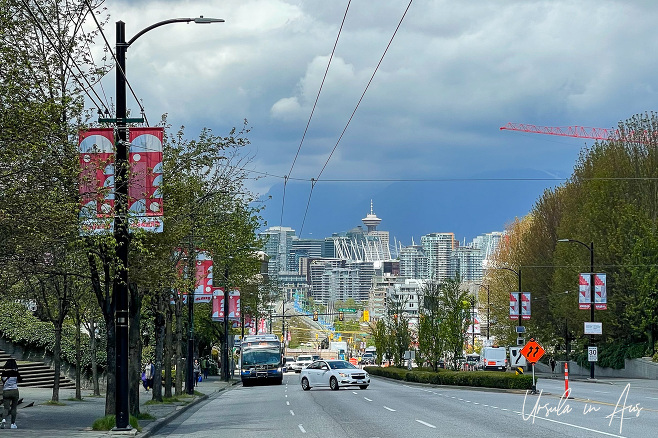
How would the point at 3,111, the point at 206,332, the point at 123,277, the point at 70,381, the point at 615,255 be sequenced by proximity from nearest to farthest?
1. the point at 3,111
2. the point at 123,277
3. the point at 70,381
4. the point at 615,255
5. the point at 206,332

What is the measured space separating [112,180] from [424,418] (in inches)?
415

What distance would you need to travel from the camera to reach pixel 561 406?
99.0 feet

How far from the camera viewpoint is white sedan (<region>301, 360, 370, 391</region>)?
4781 cm

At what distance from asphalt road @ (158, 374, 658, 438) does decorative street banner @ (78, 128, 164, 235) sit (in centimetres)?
545

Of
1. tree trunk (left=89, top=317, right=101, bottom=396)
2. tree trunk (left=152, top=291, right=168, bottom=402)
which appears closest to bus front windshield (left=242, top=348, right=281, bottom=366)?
tree trunk (left=89, top=317, right=101, bottom=396)

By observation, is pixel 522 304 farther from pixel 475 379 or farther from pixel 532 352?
pixel 532 352

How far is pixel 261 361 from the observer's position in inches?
2542

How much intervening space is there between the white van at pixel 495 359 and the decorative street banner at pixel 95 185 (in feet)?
206

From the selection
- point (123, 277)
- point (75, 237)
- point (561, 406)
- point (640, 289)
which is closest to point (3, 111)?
point (75, 237)

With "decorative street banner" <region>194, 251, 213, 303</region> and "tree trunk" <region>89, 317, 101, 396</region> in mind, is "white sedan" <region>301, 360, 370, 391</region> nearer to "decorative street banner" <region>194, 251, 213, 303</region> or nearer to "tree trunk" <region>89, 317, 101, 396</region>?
"decorative street banner" <region>194, 251, 213, 303</region>

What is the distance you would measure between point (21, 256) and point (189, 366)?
81.9 ft

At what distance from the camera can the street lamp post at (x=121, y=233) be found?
21.1 m

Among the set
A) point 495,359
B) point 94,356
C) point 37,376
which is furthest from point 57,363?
point 495,359

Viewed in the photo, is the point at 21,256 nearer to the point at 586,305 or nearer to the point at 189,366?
the point at 189,366
